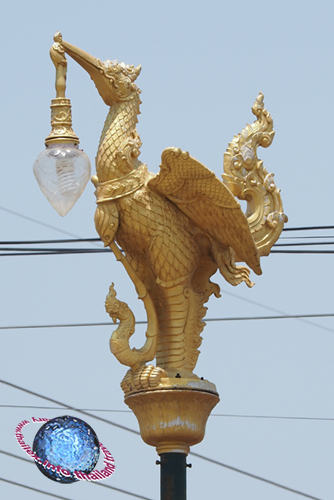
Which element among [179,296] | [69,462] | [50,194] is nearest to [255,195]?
[179,296]

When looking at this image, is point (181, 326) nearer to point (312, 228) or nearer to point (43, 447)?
point (43, 447)

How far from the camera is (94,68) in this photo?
35.9 feet

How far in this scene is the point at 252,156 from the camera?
36.7ft

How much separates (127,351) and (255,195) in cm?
168

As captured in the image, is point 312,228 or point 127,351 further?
point 312,228

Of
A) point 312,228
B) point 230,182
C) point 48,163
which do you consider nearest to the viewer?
point 48,163

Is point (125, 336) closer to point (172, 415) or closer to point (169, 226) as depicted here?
point (172, 415)

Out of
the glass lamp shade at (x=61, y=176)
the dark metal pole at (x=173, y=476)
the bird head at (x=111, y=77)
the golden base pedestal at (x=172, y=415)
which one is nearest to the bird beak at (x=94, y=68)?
the bird head at (x=111, y=77)

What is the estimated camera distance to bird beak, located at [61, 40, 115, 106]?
35.6 ft

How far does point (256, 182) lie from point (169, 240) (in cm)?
92

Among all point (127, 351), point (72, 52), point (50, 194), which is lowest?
point (127, 351)

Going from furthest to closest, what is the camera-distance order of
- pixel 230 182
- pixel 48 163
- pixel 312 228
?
pixel 312 228 < pixel 230 182 < pixel 48 163

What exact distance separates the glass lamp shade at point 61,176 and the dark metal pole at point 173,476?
2.04 m

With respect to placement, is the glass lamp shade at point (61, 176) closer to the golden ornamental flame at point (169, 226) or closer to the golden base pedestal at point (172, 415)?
the golden ornamental flame at point (169, 226)
